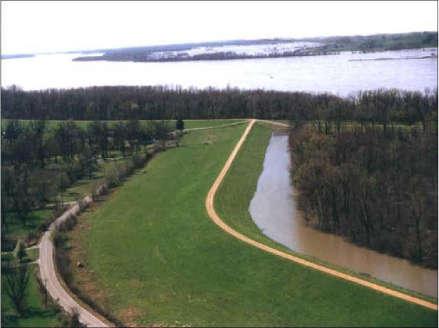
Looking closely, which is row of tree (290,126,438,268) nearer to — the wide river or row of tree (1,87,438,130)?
row of tree (1,87,438,130)

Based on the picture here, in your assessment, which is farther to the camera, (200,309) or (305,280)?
(305,280)

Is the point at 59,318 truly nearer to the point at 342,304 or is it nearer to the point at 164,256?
the point at 164,256

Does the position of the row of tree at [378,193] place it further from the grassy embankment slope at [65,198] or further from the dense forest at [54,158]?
the dense forest at [54,158]

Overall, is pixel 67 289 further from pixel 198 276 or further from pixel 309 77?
pixel 309 77

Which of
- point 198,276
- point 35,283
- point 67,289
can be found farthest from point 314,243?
point 35,283

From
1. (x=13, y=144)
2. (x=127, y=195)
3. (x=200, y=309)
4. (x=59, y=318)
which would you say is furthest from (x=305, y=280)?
(x=13, y=144)

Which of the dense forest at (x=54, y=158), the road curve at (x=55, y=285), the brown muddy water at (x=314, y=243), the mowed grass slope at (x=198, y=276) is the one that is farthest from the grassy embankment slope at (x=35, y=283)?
the brown muddy water at (x=314, y=243)

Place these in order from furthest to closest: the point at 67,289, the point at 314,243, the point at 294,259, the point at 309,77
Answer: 1. the point at 309,77
2. the point at 314,243
3. the point at 294,259
4. the point at 67,289
